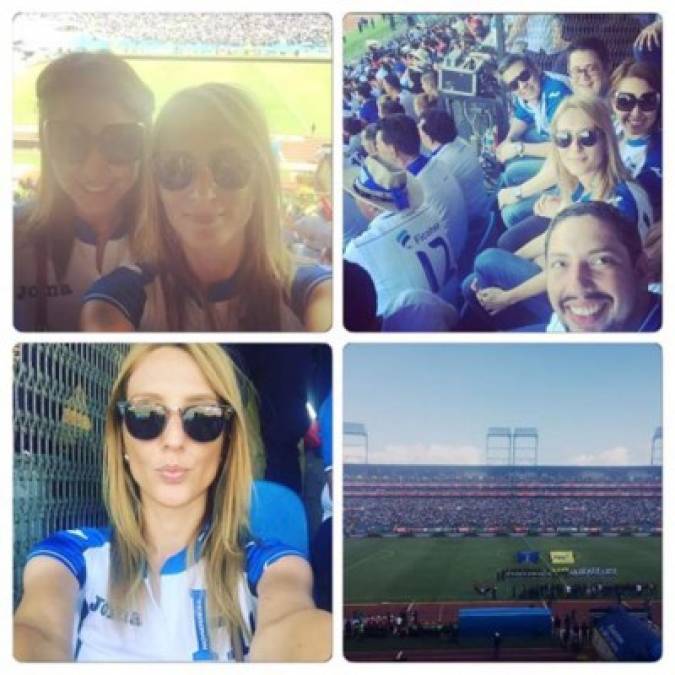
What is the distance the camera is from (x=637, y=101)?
3.00 m

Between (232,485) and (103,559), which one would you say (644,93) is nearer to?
(232,485)

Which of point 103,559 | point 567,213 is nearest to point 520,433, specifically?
point 567,213

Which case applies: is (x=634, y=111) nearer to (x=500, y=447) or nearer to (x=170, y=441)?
(x=500, y=447)

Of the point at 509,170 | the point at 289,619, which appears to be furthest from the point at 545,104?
the point at 289,619

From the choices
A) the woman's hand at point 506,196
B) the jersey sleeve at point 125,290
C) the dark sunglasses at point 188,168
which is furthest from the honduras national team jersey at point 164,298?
the woman's hand at point 506,196

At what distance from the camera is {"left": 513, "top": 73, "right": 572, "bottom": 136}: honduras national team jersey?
2990 mm

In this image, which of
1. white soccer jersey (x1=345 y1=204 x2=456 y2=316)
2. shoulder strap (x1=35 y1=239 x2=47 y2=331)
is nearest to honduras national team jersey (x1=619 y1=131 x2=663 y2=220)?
white soccer jersey (x1=345 y1=204 x2=456 y2=316)

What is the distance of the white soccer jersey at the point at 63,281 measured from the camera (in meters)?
2.94

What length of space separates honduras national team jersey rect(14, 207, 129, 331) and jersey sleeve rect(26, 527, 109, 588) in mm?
497

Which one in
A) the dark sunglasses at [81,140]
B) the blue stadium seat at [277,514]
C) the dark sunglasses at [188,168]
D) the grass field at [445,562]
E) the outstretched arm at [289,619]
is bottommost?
the outstretched arm at [289,619]

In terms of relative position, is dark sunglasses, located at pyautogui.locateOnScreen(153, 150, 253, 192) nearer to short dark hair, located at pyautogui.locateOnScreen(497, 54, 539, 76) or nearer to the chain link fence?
the chain link fence

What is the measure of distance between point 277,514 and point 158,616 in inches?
15.0

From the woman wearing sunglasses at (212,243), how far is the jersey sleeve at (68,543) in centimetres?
50

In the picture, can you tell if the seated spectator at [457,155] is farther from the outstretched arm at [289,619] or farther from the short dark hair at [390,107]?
the outstretched arm at [289,619]
